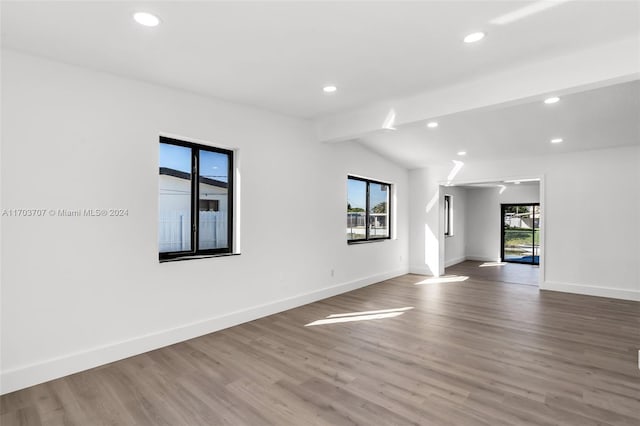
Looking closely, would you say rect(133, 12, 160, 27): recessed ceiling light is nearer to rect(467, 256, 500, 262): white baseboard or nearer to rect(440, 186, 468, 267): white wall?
rect(440, 186, 468, 267): white wall

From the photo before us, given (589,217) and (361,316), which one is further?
A: (589,217)

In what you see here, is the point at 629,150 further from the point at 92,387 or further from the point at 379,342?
the point at 92,387

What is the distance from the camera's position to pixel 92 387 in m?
2.72

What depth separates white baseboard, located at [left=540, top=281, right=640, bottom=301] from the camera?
222 inches

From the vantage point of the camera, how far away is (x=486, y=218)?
10625 mm

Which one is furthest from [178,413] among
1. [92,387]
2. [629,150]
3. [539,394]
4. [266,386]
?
[629,150]

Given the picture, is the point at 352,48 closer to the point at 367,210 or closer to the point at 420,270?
the point at 367,210

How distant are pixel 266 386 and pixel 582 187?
6260mm

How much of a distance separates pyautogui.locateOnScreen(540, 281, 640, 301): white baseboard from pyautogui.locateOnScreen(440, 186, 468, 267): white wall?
3.32 metres

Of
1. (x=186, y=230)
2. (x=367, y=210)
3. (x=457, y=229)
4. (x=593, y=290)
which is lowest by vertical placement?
(x=593, y=290)

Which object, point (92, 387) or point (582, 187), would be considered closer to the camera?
point (92, 387)

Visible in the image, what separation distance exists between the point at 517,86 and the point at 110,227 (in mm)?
4110

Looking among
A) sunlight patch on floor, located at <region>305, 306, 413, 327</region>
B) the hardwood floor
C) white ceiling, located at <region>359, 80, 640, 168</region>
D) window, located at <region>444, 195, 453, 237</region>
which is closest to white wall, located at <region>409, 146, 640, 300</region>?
white ceiling, located at <region>359, 80, 640, 168</region>

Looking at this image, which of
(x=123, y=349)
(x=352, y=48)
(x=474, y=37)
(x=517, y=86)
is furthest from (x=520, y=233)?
(x=123, y=349)
